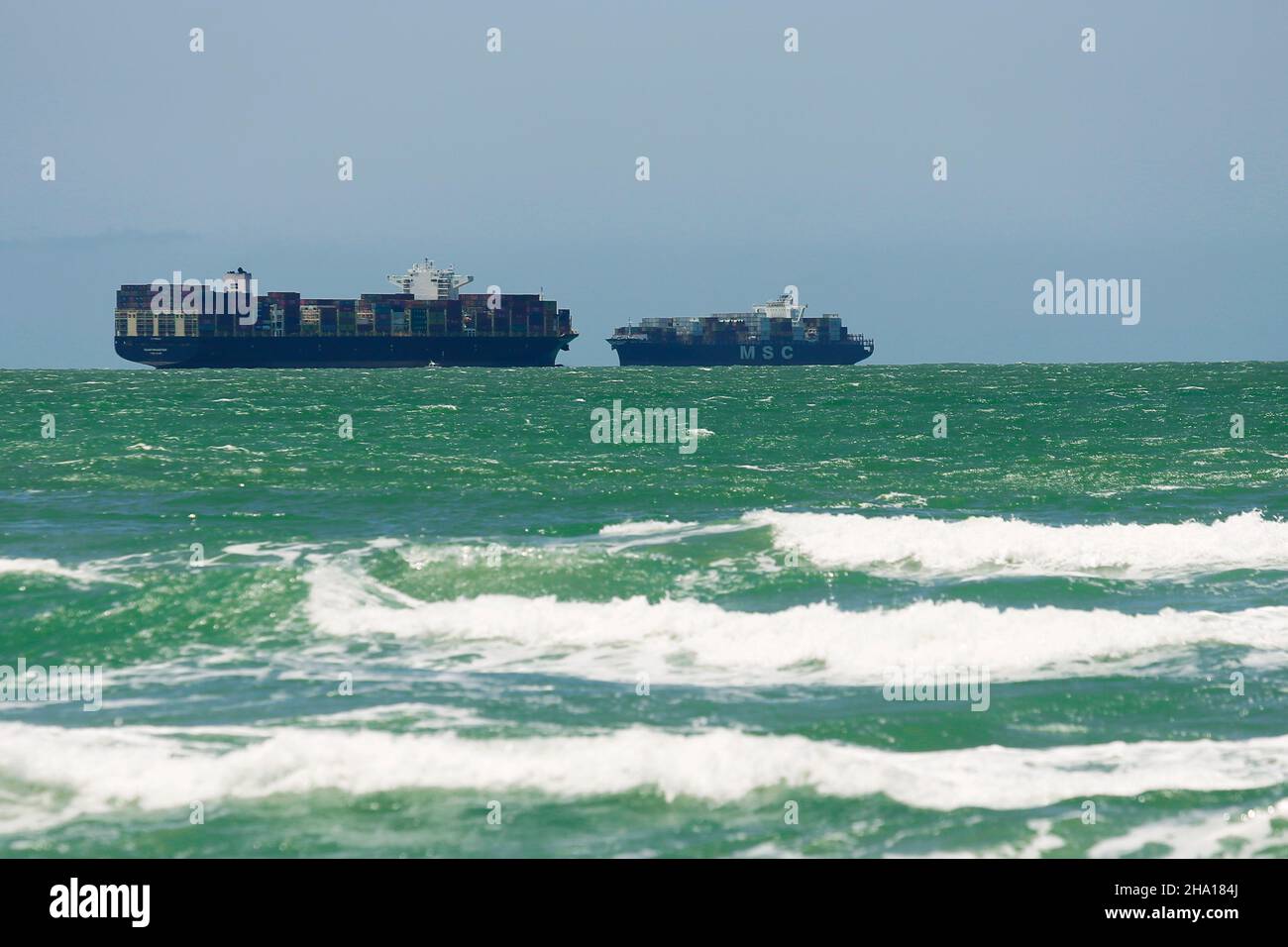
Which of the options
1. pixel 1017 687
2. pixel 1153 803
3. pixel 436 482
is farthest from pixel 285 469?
pixel 1153 803

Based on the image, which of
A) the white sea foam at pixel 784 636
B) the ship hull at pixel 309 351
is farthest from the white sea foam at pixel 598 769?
the ship hull at pixel 309 351

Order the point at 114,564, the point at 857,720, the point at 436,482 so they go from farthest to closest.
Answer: the point at 436,482, the point at 114,564, the point at 857,720

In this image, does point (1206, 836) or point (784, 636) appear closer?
point (1206, 836)

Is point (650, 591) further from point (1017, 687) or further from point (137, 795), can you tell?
point (137, 795)

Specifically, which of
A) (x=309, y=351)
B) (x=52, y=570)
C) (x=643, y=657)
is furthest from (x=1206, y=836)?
(x=309, y=351)

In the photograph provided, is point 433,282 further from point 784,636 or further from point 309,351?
point 784,636

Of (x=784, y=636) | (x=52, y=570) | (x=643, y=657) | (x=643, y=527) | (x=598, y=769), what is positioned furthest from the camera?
(x=643, y=527)
